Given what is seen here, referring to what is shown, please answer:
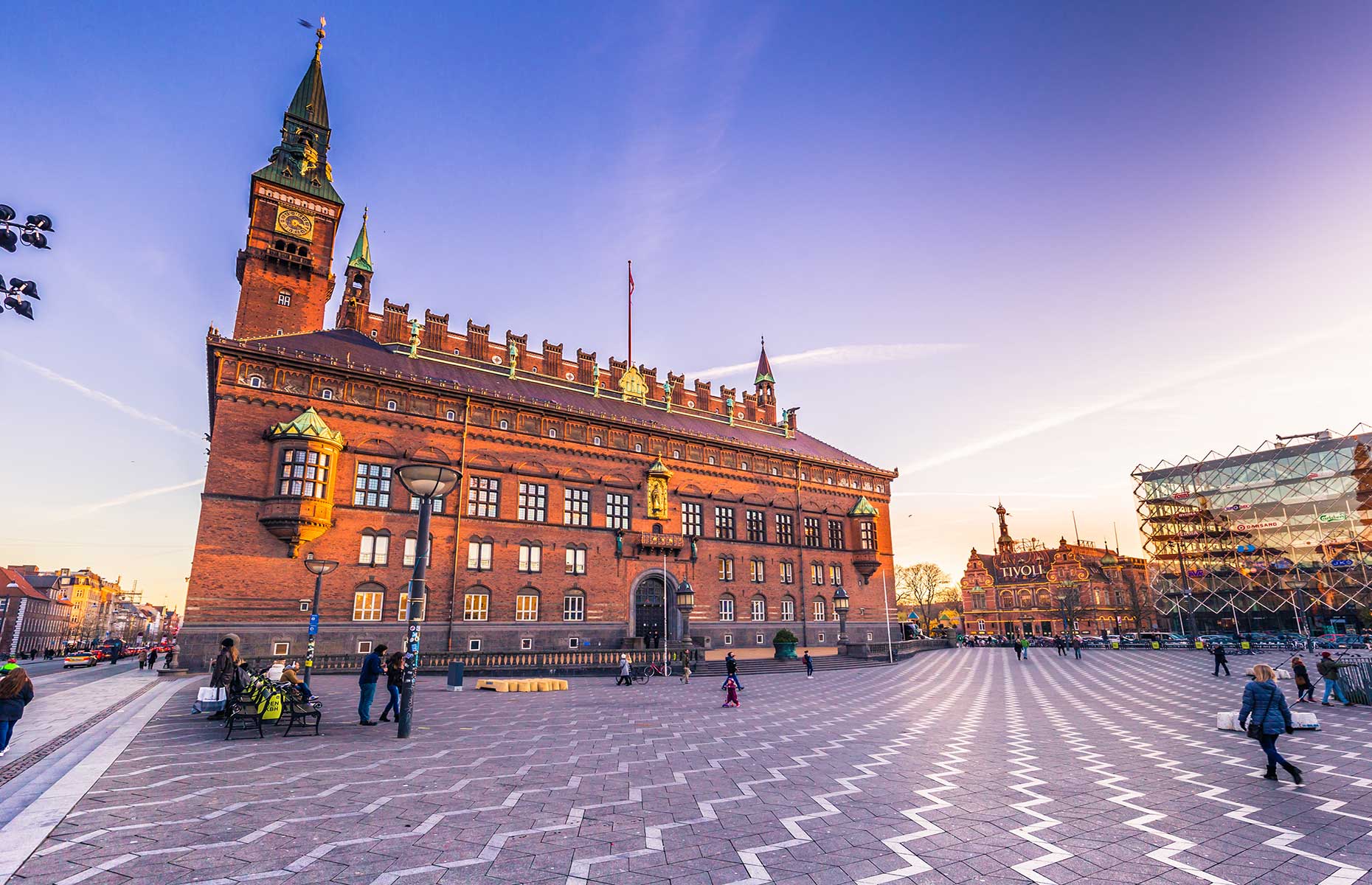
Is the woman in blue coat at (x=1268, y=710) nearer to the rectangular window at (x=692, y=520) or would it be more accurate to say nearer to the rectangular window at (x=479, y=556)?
the rectangular window at (x=479, y=556)

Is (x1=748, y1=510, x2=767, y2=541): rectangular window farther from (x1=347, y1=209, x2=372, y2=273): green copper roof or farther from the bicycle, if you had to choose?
(x1=347, y1=209, x2=372, y2=273): green copper roof

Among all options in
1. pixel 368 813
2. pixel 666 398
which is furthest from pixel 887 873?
pixel 666 398

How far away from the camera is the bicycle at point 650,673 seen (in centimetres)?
2905

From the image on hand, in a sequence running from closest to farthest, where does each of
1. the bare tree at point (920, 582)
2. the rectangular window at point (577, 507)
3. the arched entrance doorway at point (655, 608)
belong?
the rectangular window at point (577, 507) < the arched entrance doorway at point (655, 608) < the bare tree at point (920, 582)

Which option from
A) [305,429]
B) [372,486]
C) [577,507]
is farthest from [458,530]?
[305,429]

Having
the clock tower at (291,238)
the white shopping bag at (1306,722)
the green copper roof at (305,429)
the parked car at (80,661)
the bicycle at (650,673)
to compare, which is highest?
the clock tower at (291,238)

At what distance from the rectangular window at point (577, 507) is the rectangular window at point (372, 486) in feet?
34.3

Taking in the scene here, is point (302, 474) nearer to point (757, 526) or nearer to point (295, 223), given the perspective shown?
point (295, 223)

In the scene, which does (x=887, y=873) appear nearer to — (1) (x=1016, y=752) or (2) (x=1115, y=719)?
(1) (x=1016, y=752)

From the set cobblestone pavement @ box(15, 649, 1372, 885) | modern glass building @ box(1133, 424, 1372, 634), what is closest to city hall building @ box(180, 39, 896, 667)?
cobblestone pavement @ box(15, 649, 1372, 885)

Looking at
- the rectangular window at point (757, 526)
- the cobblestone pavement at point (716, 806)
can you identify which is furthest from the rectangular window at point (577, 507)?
the cobblestone pavement at point (716, 806)

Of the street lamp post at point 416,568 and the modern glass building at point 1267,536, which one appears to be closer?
the street lamp post at point 416,568

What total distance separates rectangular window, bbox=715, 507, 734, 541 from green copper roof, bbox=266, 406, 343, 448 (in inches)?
1031

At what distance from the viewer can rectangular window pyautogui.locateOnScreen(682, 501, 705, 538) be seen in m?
45.3
